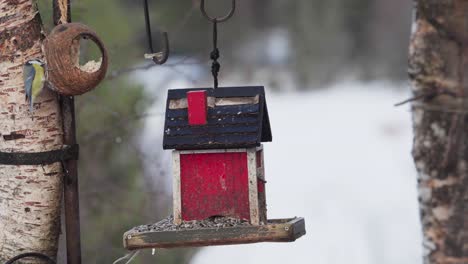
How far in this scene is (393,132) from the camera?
1566 centimetres

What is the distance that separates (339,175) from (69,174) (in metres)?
10.3

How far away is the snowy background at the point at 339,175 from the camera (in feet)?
31.7

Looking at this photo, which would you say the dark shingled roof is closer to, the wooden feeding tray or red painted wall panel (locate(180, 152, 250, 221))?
red painted wall panel (locate(180, 152, 250, 221))

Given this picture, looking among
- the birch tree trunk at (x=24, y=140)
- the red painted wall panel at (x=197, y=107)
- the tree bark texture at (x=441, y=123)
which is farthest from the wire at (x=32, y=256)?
the tree bark texture at (x=441, y=123)

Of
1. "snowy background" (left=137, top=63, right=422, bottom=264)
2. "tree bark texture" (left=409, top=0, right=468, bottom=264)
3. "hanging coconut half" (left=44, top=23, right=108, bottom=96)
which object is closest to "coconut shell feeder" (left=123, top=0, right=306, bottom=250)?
"hanging coconut half" (left=44, top=23, right=108, bottom=96)

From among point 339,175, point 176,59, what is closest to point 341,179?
point 339,175

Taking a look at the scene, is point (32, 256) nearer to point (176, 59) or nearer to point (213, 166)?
point (213, 166)

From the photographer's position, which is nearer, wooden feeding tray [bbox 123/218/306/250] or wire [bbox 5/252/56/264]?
wooden feeding tray [bbox 123/218/306/250]

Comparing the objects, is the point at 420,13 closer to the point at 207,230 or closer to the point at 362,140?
the point at 207,230

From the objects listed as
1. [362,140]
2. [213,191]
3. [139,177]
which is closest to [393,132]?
[362,140]

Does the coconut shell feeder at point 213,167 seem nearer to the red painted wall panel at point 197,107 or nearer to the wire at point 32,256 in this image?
the red painted wall panel at point 197,107

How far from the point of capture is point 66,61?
401 centimetres

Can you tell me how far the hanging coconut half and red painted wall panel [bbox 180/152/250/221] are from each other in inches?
20.9

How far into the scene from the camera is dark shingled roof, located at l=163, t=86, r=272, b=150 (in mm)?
3801
